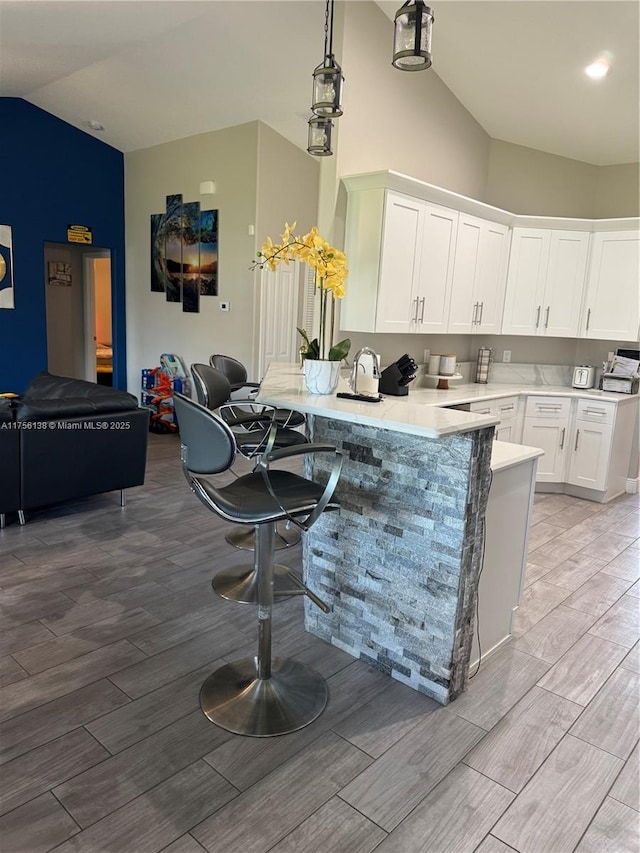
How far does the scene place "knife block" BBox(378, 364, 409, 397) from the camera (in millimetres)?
3958

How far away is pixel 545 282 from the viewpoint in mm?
5195

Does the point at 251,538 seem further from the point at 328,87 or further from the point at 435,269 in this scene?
the point at 328,87

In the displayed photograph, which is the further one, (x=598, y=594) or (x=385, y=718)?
(x=598, y=594)

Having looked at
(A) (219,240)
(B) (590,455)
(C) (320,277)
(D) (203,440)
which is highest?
(A) (219,240)

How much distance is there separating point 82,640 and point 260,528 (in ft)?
3.51

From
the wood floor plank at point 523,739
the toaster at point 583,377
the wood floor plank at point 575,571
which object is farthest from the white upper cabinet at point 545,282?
the wood floor plank at point 523,739

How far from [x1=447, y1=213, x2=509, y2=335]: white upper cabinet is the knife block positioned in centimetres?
94

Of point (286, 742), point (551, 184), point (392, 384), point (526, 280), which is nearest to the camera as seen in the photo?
point (286, 742)

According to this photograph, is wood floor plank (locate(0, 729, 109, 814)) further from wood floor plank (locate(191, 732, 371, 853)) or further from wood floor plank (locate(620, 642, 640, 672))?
wood floor plank (locate(620, 642, 640, 672))

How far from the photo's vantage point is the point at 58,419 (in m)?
3.71

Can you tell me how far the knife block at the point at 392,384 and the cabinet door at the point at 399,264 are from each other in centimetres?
32

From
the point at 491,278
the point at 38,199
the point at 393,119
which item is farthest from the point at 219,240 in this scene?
the point at 491,278

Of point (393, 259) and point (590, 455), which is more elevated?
point (393, 259)

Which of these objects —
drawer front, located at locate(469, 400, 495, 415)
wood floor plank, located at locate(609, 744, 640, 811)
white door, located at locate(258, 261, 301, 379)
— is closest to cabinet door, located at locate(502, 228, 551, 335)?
drawer front, located at locate(469, 400, 495, 415)
